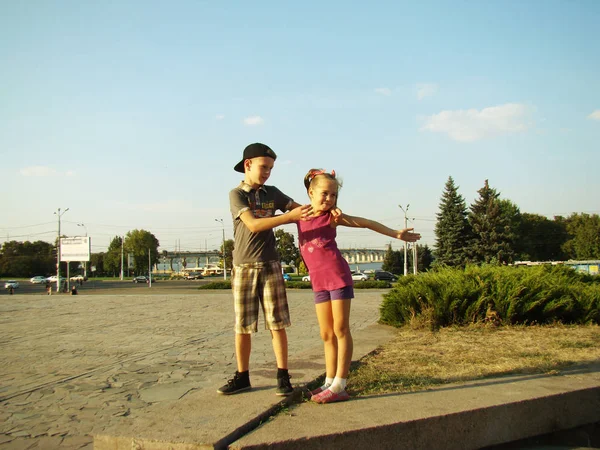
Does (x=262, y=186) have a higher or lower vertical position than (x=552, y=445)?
higher

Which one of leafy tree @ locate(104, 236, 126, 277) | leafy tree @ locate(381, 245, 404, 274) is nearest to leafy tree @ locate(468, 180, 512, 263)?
leafy tree @ locate(381, 245, 404, 274)

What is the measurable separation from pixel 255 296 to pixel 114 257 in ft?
365

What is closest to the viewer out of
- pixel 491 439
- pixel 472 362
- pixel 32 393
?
pixel 491 439

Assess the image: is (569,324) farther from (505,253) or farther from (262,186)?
(505,253)

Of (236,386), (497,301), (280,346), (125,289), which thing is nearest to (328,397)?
(280,346)

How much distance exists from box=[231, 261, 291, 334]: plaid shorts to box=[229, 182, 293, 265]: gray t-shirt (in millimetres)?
64

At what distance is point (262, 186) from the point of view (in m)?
3.49

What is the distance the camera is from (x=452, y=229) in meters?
47.9

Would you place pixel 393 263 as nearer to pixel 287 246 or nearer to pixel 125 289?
pixel 287 246

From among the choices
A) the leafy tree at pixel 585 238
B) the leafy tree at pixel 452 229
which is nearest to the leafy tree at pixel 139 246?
the leafy tree at pixel 452 229

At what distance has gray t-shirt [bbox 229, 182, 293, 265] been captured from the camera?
3297 millimetres

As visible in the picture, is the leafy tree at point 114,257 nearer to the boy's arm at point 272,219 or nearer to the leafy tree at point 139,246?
the leafy tree at point 139,246

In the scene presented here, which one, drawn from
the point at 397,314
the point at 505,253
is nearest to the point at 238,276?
the point at 397,314

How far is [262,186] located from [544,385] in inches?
93.1
